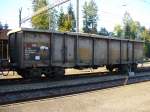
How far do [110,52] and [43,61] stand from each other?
6728mm

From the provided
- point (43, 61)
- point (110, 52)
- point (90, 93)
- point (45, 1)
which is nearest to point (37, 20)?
point (45, 1)

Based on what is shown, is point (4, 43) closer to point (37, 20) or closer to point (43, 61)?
point (43, 61)

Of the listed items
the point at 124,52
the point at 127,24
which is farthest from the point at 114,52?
the point at 127,24

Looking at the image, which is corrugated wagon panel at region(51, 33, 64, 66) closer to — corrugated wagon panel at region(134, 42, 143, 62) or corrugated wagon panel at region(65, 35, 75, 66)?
corrugated wagon panel at region(65, 35, 75, 66)

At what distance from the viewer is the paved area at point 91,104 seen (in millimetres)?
9367

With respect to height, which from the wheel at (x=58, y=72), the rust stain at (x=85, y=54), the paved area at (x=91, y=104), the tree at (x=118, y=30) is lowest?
the paved area at (x=91, y=104)

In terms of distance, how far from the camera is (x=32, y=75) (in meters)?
16.2

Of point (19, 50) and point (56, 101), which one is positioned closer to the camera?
point (56, 101)

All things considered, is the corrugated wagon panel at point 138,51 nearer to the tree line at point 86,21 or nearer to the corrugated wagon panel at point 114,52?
the corrugated wagon panel at point 114,52

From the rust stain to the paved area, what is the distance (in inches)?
268

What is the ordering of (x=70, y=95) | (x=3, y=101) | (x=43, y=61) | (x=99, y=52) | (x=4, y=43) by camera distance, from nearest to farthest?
(x=3, y=101), (x=70, y=95), (x=43, y=61), (x=4, y=43), (x=99, y=52)

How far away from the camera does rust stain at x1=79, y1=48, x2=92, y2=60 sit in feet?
62.6

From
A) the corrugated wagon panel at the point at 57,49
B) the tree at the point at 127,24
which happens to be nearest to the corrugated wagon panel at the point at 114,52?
the corrugated wagon panel at the point at 57,49

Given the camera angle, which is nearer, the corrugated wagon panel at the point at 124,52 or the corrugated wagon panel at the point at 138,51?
the corrugated wagon panel at the point at 124,52
